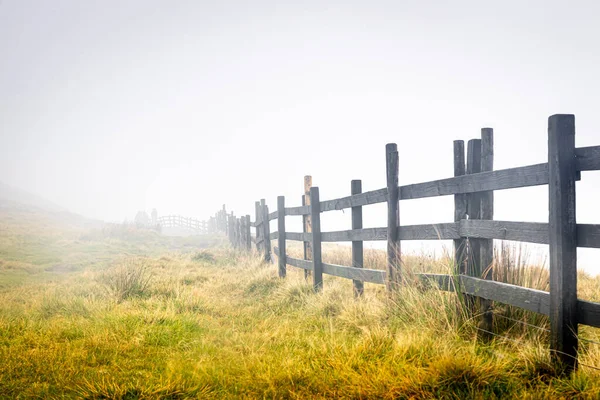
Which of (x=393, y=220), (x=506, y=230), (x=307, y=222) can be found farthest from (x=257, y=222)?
(x=506, y=230)

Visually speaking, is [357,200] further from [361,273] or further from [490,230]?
[490,230]

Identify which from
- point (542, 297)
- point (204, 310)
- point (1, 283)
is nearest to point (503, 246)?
point (542, 297)

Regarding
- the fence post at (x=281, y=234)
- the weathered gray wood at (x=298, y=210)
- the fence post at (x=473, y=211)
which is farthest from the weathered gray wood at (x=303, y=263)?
the fence post at (x=473, y=211)

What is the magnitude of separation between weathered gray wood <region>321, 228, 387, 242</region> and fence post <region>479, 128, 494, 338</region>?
165 cm

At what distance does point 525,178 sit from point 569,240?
0.62 metres

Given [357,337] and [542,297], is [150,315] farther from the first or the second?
[542,297]

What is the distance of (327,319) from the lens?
17.0 ft

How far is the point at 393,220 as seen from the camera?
17.3 feet

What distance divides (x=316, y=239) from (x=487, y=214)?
410cm

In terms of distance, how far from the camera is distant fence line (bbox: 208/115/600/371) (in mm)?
2895

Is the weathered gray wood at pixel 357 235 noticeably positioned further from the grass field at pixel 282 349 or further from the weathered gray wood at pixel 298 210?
the weathered gray wood at pixel 298 210

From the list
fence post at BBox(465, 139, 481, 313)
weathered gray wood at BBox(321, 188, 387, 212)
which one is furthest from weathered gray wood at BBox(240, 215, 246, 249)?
fence post at BBox(465, 139, 481, 313)

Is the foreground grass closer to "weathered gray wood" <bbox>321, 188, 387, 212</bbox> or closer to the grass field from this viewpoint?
the grass field

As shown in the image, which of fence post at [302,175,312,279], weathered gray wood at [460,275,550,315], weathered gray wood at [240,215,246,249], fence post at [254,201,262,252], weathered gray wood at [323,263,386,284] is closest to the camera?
weathered gray wood at [460,275,550,315]
